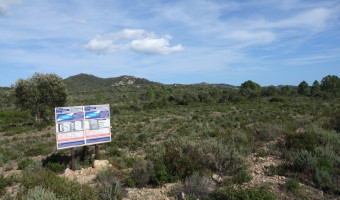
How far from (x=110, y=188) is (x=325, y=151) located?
5780 millimetres

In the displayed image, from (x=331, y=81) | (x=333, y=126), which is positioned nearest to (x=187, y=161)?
(x=333, y=126)

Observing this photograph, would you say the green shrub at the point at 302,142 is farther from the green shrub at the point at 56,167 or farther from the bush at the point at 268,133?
the green shrub at the point at 56,167

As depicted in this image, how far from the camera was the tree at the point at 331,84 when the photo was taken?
62.9 meters

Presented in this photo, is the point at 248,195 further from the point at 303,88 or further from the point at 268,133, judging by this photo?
the point at 303,88

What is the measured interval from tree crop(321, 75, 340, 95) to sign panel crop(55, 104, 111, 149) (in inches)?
2826

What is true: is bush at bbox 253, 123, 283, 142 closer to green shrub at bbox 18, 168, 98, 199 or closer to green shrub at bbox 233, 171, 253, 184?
green shrub at bbox 233, 171, 253, 184

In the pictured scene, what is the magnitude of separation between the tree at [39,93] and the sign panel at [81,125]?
17.2 meters

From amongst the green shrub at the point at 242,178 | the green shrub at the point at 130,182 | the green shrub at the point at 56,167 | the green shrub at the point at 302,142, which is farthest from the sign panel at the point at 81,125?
the green shrub at the point at 302,142

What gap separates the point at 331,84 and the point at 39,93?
71.8m

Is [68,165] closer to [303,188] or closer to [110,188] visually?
[110,188]

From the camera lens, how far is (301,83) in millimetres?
69500

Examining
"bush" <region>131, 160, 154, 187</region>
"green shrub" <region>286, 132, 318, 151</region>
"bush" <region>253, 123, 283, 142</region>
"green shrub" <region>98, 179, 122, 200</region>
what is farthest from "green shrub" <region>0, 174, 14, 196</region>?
"bush" <region>253, 123, 283, 142</region>

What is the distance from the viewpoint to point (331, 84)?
64062 millimetres

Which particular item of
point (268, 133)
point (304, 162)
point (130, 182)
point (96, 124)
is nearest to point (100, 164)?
point (96, 124)
